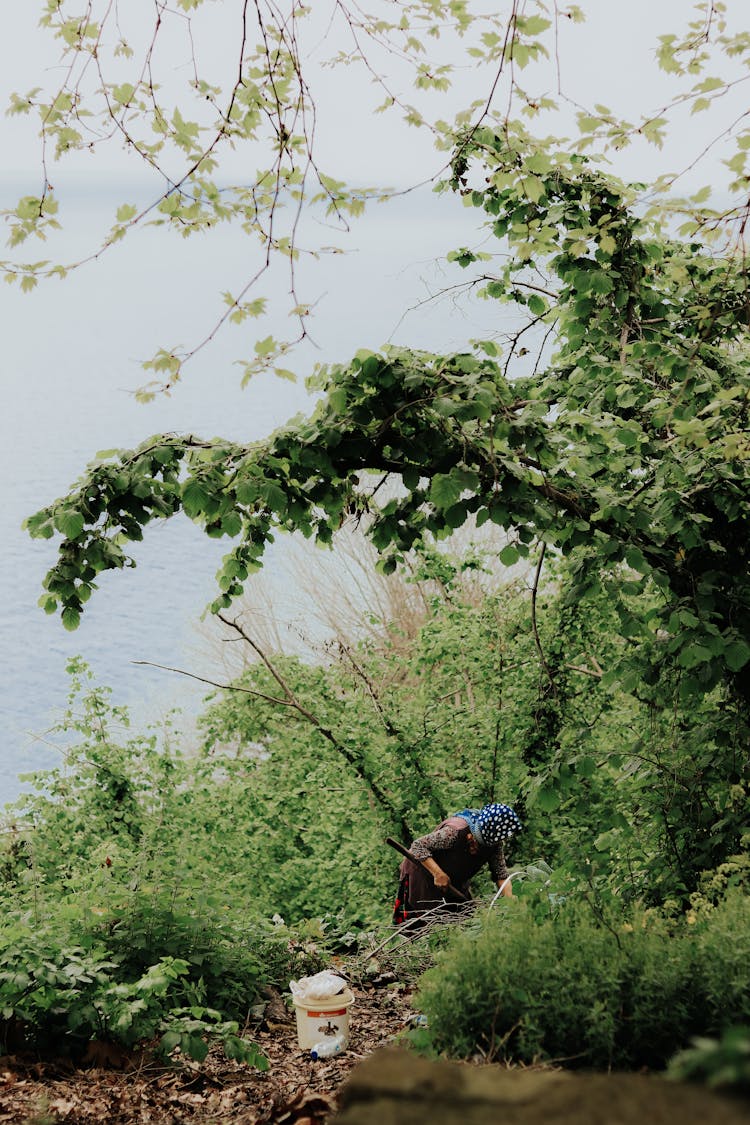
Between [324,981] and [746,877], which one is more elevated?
[324,981]

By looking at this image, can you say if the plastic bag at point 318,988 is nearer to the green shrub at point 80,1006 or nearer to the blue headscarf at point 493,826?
the green shrub at point 80,1006

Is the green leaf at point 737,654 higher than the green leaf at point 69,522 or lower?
→ lower

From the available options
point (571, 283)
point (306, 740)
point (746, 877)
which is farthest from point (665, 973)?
point (306, 740)

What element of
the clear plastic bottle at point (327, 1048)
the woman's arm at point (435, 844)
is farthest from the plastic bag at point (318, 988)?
the woman's arm at point (435, 844)

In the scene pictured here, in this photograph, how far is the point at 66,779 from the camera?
8664mm

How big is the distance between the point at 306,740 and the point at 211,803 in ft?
3.33

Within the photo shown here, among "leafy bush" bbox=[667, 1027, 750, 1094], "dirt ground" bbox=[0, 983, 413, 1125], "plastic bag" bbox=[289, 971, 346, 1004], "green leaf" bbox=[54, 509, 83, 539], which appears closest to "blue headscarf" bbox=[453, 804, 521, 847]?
"dirt ground" bbox=[0, 983, 413, 1125]

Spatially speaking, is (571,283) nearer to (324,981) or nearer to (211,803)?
(324,981)

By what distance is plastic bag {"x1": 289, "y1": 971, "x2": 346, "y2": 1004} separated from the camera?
4.41 metres

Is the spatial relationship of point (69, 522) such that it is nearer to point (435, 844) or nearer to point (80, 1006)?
point (80, 1006)

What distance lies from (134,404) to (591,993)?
31911 millimetres

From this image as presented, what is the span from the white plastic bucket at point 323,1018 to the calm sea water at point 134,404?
31.6 ft

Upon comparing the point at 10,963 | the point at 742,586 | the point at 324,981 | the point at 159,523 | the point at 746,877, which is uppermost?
→ the point at 159,523

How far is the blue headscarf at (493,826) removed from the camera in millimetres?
6613
